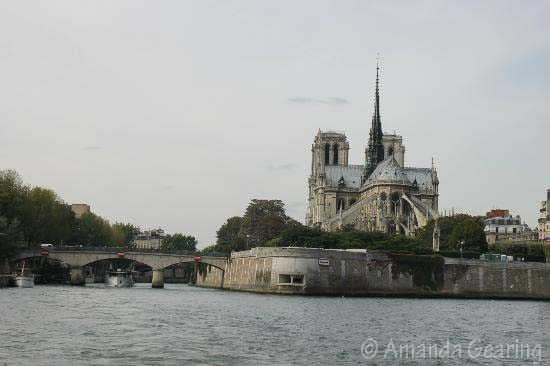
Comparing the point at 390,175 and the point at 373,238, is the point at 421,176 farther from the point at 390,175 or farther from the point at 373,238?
the point at 373,238

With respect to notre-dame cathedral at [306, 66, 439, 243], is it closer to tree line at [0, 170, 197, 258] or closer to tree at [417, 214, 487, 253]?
→ tree at [417, 214, 487, 253]

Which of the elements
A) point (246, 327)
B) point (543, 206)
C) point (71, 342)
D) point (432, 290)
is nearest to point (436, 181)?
point (543, 206)

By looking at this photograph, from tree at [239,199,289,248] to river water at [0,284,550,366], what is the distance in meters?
84.2

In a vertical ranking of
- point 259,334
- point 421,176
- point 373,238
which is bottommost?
point 259,334

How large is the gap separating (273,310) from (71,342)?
28.5m

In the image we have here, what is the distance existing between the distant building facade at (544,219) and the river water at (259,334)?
10237 centimetres

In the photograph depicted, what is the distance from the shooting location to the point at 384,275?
342ft

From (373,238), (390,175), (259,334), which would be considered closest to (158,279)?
(373,238)

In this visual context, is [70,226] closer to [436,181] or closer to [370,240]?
[370,240]

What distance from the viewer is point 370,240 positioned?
13512cm

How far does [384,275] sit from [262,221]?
213 ft

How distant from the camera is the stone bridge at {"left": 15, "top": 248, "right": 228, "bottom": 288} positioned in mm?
125188

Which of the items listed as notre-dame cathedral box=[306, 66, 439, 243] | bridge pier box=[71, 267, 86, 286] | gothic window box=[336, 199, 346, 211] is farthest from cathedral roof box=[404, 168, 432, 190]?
bridge pier box=[71, 267, 86, 286]

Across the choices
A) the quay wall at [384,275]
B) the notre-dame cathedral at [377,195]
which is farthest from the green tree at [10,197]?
the notre-dame cathedral at [377,195]
